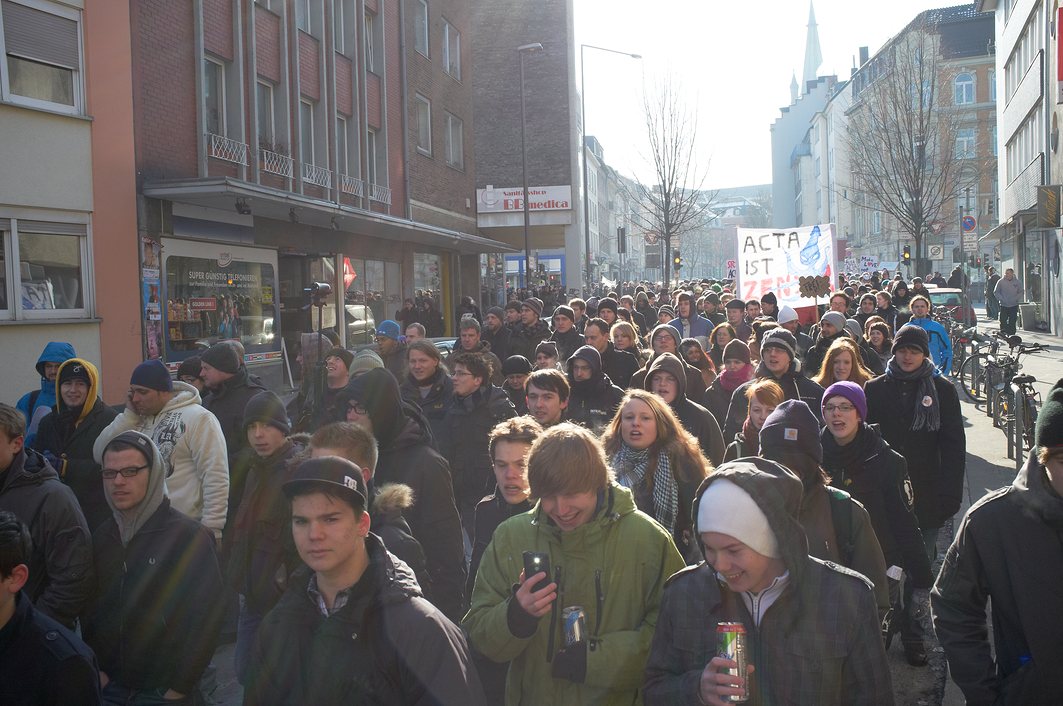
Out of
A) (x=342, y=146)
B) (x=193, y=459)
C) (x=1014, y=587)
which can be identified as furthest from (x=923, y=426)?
(x=342, y=146)

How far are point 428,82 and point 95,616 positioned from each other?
1098 inches

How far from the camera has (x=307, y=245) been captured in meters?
21.6

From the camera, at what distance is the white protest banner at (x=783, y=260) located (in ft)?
53.9

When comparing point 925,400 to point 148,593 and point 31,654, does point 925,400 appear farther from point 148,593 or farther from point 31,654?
point 31,654

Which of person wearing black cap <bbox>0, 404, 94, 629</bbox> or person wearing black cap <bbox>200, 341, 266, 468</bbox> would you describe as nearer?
person wearing black cap <bbox>0, 404, 94, 629</bbox>

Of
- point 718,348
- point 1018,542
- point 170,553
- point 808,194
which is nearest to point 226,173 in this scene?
point 718,348

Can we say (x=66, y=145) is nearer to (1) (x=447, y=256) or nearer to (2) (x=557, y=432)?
(2) (x=557, y=432)

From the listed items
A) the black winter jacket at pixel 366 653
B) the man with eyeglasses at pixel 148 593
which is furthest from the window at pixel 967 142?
the black winter jacket at pixel 366 653

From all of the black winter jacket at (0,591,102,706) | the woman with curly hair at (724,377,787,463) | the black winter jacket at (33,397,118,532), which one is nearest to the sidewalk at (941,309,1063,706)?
the woman with curly hair at (724,377,787,463)

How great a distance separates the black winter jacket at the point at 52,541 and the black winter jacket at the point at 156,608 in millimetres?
85

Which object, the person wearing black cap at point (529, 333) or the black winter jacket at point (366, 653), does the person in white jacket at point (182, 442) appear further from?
the person wearing black cap at point (529, 333)

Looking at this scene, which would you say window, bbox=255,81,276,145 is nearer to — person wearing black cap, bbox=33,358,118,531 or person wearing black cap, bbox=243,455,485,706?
person wearing black cap, bbox=33,358,118,531

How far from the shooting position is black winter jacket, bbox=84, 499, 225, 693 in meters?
3.86

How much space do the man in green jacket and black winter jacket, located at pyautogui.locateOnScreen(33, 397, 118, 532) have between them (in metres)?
3.01
